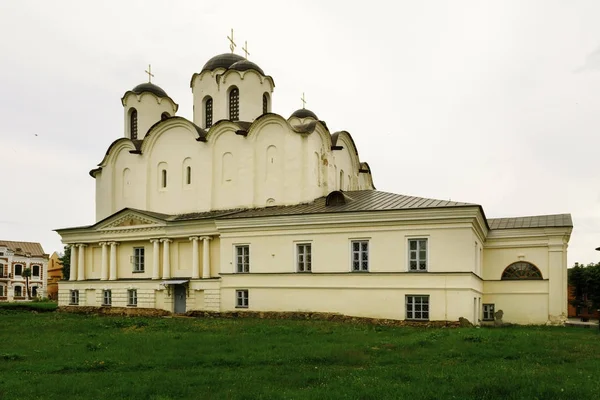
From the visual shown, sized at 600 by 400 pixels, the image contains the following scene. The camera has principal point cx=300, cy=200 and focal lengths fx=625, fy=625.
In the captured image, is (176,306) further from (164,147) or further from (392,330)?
(392,330)

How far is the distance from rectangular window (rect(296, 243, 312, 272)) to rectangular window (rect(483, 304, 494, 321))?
28.1 ft

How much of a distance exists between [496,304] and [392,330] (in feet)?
29.6

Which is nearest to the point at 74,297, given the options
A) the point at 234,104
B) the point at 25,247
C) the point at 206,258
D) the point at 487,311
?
the point at 206,258

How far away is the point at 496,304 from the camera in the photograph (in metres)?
28.4

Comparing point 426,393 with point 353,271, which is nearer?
point 426,393

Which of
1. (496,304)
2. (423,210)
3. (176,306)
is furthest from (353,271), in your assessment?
(176,306)

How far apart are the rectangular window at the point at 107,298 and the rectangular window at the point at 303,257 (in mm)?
11969

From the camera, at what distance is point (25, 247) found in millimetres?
75375

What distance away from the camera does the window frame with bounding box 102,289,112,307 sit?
33.2 meters

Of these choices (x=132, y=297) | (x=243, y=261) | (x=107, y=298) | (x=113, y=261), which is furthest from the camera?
(x=107, y=298)

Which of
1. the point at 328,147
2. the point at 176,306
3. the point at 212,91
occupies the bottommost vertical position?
the point at 176,306

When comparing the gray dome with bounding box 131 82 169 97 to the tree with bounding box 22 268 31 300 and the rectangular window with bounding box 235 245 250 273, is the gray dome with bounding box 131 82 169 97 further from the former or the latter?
the tree with bounding box 22 268 31 300

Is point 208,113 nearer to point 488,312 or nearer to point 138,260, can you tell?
point 138,260

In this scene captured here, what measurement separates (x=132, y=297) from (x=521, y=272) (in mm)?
19230
